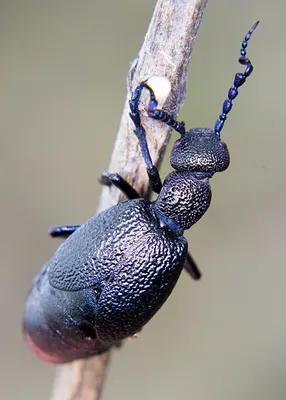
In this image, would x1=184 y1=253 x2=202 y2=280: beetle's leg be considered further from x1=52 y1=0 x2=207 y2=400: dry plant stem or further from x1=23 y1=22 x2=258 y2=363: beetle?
x1=52 y1=0 x2=207 y2=400: dry plant stem

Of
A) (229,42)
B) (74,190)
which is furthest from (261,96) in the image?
(74,190)

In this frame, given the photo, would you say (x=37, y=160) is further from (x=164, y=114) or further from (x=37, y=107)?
(x=164, y=114)

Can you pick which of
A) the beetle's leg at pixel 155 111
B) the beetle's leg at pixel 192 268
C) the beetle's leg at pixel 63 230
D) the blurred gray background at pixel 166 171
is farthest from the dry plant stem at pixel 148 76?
the blurred gray background at pixel 166 171

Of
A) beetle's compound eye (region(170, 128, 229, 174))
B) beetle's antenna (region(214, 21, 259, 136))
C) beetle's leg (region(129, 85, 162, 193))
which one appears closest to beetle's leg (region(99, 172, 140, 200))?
beetle's leg (region(129, 85, 162, 193))

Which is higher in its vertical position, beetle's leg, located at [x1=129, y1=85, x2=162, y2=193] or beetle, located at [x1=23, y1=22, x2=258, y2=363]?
beetle's leg, located at [x1=129, y1=85, x2=162, y2=193]

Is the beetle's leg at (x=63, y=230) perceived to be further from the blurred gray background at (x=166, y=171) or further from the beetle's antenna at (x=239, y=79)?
the blurred gray background at (x=166, y=171)
